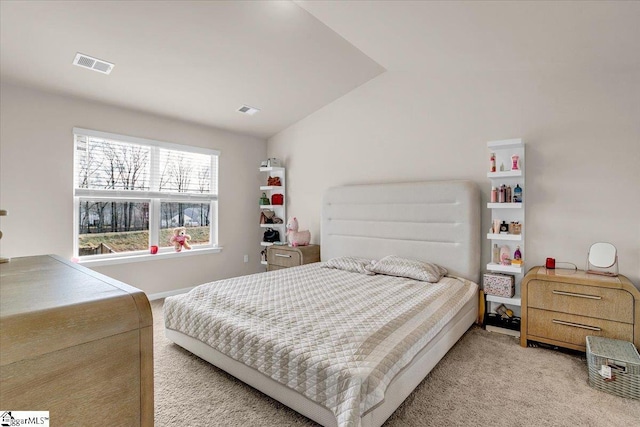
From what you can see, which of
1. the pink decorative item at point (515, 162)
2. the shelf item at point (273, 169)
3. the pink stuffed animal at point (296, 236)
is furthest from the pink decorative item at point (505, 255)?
the shelf item at point (273, 169)

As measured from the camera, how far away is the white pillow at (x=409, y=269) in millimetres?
3021

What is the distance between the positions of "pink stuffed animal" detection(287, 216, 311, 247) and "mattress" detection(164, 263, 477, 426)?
1299 millimetres

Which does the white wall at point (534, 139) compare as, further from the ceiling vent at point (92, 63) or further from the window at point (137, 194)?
the ceiling vent at point (92, 63)

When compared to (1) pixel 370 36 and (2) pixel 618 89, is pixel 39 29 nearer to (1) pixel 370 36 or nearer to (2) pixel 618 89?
(1) pixel 370 36

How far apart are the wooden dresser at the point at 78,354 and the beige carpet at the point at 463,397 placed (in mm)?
1343

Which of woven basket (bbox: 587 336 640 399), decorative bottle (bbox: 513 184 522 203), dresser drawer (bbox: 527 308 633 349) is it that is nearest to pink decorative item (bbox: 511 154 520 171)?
decorative bottle (bbox: 513 184 522 203)

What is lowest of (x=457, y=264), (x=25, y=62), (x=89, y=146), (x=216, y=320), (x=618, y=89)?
(x=216, y=320)

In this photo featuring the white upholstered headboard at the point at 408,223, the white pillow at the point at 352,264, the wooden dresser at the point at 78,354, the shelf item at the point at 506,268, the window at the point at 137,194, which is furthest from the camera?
the window at the point at 137,194

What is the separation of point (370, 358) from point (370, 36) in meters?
2.75

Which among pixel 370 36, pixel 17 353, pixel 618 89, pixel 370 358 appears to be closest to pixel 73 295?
pixel 17 353

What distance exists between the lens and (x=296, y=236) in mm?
4418

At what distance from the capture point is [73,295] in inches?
27.1

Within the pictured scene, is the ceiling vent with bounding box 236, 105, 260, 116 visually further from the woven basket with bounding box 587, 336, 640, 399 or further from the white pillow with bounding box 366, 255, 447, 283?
the woven basket with bounding box 587, 336, 640, 399

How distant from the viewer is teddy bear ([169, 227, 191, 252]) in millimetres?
4320
